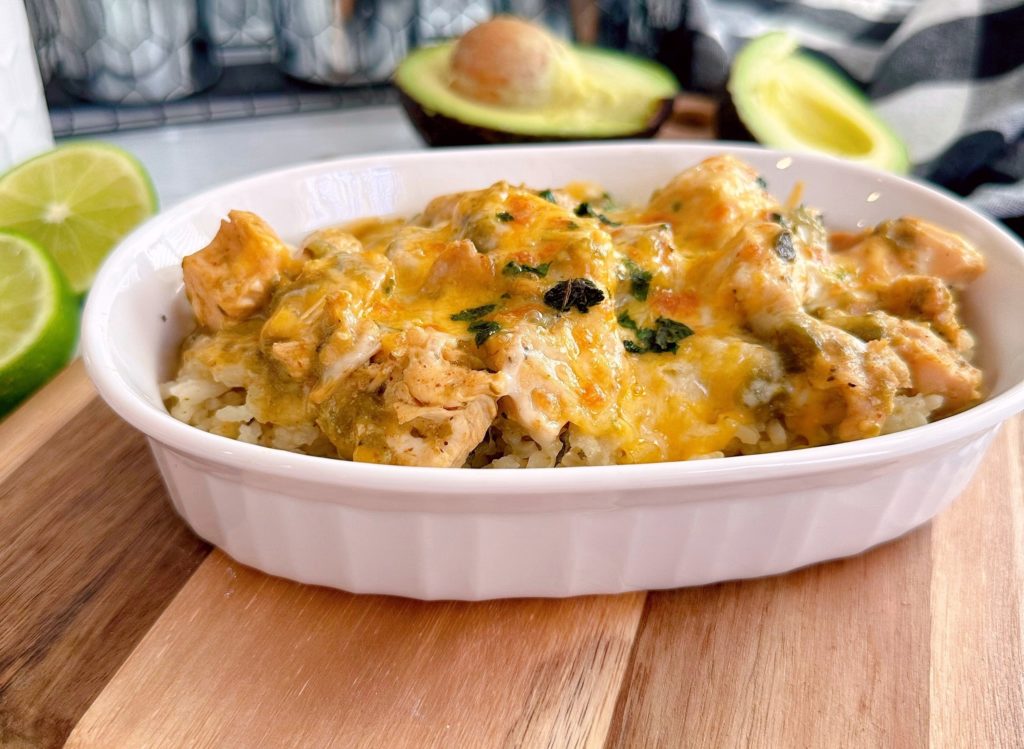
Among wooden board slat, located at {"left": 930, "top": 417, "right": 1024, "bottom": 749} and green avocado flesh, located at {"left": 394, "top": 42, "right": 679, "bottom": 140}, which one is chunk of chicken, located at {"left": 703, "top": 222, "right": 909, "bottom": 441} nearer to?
wooden board slat, located at {"left": 930, "top": 417, "right": 1024, "bottom": 749}

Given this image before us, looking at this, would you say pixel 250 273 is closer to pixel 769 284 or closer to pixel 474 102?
pixel 769 284

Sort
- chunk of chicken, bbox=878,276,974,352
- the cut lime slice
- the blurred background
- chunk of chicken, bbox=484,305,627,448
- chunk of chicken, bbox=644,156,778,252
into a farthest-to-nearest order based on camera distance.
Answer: the blurred background
the cut lime slice
chunk of chicken, bbox=644,156,778,252
chunk of chicken, bbox=878,276,974,352
chunk of chicken, bbox=484,305,627,448

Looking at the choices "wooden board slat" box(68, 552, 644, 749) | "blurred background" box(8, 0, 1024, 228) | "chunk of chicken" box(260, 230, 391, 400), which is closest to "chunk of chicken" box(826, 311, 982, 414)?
"wooden board slat" box(68, 552, 644, 749)

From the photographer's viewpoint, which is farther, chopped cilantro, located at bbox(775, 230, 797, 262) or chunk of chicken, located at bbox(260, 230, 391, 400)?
chopped cilantro, located at bbox(775, 230, 797, 262)

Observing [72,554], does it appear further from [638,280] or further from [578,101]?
[578,101]

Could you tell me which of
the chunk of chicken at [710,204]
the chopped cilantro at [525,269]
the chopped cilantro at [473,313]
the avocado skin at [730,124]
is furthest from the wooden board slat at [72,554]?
the avocado skin at [730,124]
